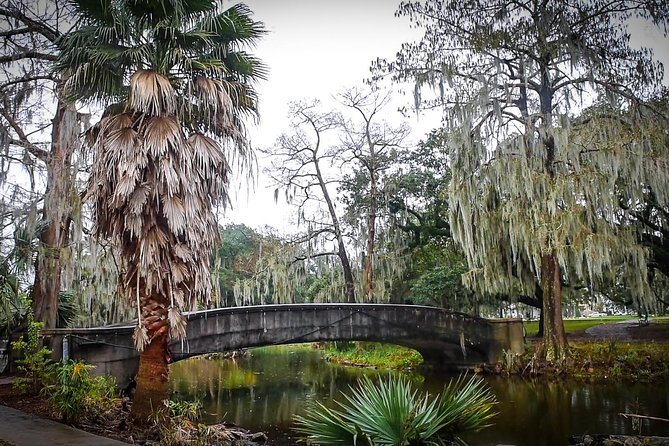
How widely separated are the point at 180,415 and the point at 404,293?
687 inches

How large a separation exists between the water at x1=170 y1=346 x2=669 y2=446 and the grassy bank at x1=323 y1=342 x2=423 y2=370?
218cm

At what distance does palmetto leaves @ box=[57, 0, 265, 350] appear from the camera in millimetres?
7895

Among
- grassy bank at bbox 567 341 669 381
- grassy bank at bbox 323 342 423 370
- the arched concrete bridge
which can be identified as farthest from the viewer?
grassy bank at bbox 323 342 423 370

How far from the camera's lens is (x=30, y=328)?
921cm

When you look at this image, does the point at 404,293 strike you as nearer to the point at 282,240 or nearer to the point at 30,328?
the point at 282,240

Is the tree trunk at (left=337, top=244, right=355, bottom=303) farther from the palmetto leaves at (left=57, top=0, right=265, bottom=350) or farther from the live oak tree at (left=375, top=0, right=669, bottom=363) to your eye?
the palmetto leaves at (left=57, top=0, right=265, bottom=350)

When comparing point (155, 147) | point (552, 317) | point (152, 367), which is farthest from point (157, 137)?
point (552, 317)

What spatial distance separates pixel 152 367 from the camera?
806cm

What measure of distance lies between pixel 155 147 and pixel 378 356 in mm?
18891

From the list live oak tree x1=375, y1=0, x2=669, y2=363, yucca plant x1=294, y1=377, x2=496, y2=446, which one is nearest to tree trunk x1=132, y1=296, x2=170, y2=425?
yucca plant x1=294, y1=377, x2=496, y2=446

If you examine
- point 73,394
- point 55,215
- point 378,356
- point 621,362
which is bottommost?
point 378,356

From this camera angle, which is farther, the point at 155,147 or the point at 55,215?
the point at 55,215

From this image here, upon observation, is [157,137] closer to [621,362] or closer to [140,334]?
[140,334]

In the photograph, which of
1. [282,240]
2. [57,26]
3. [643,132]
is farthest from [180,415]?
[282,240]
